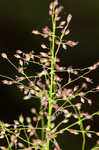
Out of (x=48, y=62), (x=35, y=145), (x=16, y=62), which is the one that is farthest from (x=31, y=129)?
(x=16, y=62)

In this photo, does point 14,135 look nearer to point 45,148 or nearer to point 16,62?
point 45,148

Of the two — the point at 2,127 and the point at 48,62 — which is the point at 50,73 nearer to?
the point at 48,62

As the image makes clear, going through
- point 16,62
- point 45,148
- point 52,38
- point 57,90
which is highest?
point 16,62

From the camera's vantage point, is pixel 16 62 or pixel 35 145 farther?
pixel 16 62

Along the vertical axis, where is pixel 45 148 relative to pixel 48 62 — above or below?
below

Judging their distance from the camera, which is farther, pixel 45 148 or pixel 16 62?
pixel 16 62

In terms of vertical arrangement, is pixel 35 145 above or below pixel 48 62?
below

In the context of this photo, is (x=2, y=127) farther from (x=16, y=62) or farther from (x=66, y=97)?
(x=16, y=62)

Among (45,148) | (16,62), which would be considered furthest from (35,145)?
(16,62)

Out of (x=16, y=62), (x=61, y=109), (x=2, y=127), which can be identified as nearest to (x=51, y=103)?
(x=61, y=109)
